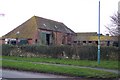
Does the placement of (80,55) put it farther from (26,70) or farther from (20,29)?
(20,29)

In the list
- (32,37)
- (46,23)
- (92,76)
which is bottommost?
(92,76)

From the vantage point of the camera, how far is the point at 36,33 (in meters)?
58.2

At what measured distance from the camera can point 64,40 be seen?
238ft

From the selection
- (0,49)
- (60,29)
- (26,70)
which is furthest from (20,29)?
(26,70)

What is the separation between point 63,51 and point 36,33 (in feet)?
101

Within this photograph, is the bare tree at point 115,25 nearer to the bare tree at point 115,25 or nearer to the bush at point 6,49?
the bare tree at point 115,25

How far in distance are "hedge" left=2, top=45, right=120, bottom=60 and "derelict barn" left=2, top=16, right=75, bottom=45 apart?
24732 millimetres

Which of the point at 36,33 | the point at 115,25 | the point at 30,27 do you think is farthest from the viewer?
the point at 30,27

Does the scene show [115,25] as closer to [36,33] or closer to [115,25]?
[115,25]

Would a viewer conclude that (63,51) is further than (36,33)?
No

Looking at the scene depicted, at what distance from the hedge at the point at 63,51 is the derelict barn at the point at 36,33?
81.1ft

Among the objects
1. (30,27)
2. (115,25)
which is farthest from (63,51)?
(30,27)

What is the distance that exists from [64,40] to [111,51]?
4653 cm

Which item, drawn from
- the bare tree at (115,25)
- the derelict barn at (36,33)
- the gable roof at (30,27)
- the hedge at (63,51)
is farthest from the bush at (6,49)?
the gable roof at (30,27)
